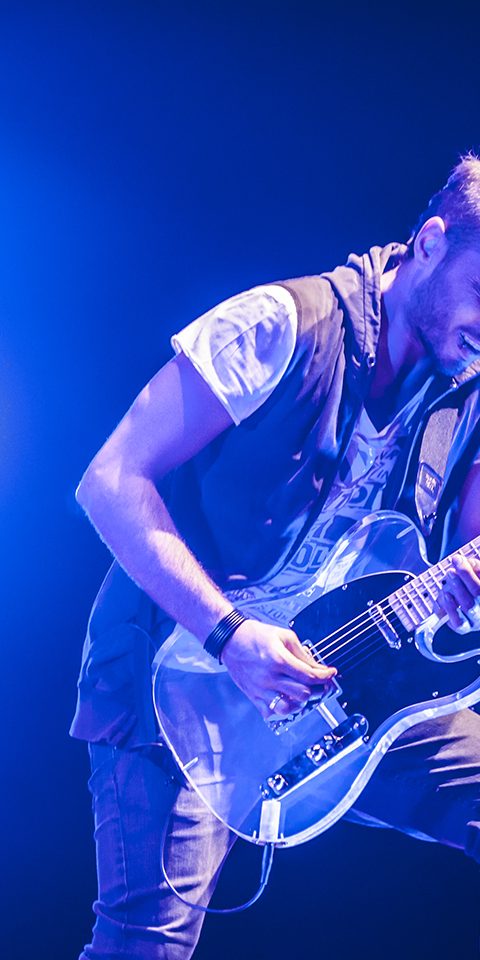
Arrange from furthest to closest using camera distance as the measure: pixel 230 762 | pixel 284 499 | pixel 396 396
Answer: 1. pixel 396 396
2. pixel 284 499
3. pixel 230 762

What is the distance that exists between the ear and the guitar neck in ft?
1.94

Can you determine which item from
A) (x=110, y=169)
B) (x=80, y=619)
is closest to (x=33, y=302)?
(x=110, y=169)

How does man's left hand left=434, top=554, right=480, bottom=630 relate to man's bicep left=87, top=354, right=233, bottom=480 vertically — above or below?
below

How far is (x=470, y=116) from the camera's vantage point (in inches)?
82.0

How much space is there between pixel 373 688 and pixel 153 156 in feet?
4.36

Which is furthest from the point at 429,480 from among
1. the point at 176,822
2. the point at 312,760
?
the point at 176,822

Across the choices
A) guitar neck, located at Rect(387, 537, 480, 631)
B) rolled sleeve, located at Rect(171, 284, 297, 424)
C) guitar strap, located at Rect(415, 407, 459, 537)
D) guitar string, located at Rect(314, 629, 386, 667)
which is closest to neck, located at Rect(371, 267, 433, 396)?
guitar strap, located at Rect(415, 407, 459, 537)

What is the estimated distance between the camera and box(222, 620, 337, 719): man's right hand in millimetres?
1430

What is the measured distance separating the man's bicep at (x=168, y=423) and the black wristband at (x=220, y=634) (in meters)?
0.28

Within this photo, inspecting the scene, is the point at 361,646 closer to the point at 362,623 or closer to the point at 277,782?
the point at 362,623

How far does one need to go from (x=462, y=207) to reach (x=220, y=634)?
0.93 m

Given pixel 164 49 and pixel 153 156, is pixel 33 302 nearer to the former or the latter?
pixel 153 156

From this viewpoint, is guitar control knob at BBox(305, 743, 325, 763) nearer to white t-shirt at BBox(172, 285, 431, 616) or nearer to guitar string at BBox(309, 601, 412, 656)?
guitar string at BBox(309, 601, 412, 656)

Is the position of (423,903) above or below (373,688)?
below
